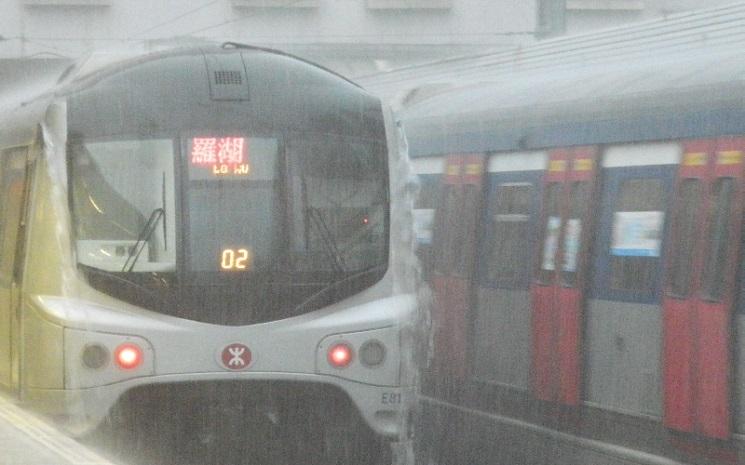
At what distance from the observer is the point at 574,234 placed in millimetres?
11469

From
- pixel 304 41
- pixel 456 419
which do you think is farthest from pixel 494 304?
pixel 304 41

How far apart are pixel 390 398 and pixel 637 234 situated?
1964 mm

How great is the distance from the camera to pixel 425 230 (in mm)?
14117

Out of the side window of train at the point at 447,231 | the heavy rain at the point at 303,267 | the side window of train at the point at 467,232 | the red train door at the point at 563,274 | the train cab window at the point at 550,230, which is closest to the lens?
the heavy rain at the point at 303,267

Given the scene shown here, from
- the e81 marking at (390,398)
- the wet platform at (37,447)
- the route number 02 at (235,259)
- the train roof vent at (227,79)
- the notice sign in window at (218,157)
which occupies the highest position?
the train roof vent at (227,79)

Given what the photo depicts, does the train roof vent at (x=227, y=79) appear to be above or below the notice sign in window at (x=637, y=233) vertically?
above

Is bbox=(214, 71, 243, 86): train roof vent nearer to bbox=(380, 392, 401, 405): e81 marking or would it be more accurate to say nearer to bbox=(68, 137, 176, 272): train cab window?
bbox=(68, 137, 176, 272): train cab window

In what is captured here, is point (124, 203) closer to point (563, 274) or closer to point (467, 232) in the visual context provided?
point (563, 274)

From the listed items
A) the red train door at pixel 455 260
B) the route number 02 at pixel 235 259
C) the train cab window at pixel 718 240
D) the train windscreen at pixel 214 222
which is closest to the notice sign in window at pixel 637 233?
the train cab window at pixel 718 240

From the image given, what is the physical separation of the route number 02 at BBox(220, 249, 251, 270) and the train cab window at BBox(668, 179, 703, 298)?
8.14 feet

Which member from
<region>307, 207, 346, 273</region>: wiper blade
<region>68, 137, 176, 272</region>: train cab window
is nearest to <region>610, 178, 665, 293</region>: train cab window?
<region>307, 207, 346, 273</region>: wiper blade

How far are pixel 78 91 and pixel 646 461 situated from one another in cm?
391

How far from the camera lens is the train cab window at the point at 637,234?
34.3 feet

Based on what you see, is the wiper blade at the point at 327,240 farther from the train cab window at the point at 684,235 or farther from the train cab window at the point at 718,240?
the train cab window at the point at 718,240
